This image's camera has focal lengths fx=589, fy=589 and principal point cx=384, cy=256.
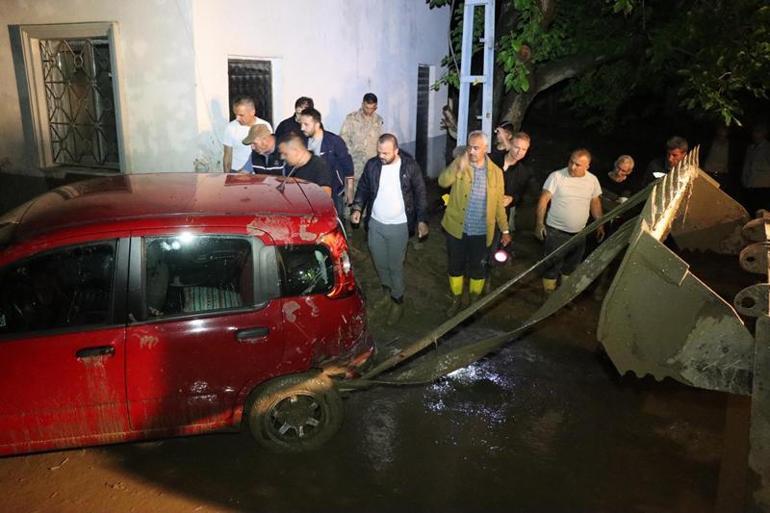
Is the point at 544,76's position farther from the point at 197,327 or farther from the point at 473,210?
the point at 197,327

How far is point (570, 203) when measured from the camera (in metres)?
5.99

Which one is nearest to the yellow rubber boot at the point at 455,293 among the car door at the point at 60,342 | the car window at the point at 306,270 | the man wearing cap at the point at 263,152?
the man wearing cap at the point at 263,152

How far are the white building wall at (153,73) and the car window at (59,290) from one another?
3711 millimetres

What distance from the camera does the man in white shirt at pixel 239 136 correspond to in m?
6.30

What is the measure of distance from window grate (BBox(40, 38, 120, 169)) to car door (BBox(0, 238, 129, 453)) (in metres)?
4.98

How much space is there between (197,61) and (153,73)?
2.04 ft

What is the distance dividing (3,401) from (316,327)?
1774 mm

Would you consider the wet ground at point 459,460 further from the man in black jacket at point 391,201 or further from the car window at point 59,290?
the man in black jacket at point 391,201

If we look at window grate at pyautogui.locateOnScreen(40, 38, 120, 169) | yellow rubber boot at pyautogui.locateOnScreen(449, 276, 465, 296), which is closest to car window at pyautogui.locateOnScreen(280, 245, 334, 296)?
yellow rubber boot at pyautogui.locateOnScreen(449, 276, 465, 296)

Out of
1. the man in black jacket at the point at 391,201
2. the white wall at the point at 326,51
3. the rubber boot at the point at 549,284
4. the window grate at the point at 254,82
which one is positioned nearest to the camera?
the man in black jacket at the point at 391,201

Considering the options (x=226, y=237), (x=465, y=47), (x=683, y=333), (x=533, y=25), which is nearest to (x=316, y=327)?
(x=226, y=237)

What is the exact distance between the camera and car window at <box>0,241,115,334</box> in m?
3.22

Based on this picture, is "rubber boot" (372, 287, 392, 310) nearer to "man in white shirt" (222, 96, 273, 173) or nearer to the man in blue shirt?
the man in blue shirt

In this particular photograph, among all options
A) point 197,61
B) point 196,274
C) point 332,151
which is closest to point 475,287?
point 332,151
